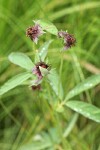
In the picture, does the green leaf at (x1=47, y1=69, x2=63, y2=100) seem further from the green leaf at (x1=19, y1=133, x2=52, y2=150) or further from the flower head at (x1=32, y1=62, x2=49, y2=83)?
the green leaf at (x1=19, y1=133, x2=52, y2=150)

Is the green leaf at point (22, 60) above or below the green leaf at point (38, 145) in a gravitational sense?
above

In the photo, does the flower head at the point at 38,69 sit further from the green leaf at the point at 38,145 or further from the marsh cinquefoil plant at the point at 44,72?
the green leaf at the point at 38,145

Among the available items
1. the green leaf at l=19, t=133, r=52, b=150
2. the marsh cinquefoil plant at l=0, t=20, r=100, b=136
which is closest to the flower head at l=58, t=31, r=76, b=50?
the marsh cinquefoil plant at l=0, t=20, r=100, b=136

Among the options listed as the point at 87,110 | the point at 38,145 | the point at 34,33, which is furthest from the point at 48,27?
the point at 38,145

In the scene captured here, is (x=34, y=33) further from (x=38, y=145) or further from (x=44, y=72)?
(x=38, y=145)

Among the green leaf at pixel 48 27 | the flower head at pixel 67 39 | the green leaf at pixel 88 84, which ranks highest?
the green leaf at pixel 48 27

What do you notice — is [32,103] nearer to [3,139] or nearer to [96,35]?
[3,139]

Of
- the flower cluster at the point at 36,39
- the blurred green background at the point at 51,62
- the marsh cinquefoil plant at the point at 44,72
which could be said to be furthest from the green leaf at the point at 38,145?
the flower cluster at the point at 36,39
